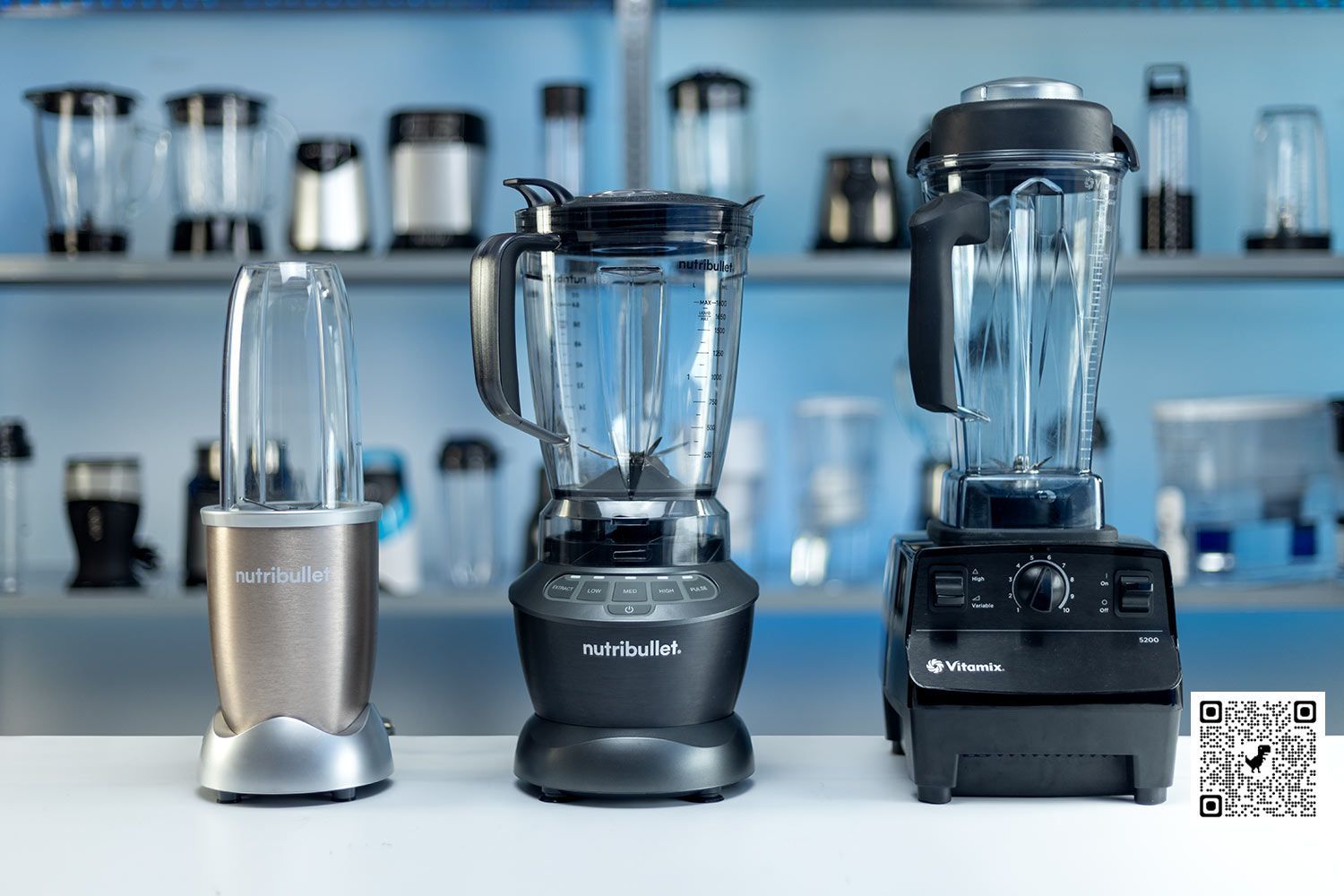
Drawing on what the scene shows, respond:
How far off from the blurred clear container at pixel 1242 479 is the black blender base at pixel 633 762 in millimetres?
1349

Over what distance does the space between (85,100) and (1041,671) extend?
65.7 inches

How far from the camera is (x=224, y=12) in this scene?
2.18m

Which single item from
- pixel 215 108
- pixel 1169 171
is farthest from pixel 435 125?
pixel 1169 171

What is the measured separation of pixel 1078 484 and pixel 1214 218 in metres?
1.58

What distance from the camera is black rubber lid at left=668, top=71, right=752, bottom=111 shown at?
1911mm

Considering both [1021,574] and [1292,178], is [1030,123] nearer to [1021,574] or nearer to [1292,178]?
[1021,574]

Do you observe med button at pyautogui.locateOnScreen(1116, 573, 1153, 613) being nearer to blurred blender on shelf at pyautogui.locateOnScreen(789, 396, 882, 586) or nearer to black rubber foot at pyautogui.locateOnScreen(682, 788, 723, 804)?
black rubber foot at pyautogui.locateOnScreen(682, 788, 723, 804)

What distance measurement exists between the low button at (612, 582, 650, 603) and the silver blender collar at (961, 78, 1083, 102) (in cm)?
37

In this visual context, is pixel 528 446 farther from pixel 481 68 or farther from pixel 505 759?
pixel 505 759

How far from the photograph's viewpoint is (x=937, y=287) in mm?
791

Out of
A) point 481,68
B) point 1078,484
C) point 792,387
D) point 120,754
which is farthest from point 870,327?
point 120,754

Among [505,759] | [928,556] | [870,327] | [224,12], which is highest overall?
[224,12]

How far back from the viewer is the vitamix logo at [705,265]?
865mm

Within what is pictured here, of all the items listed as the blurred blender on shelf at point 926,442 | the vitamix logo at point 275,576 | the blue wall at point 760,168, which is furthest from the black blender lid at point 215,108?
the vitamix logo at point 275,576
